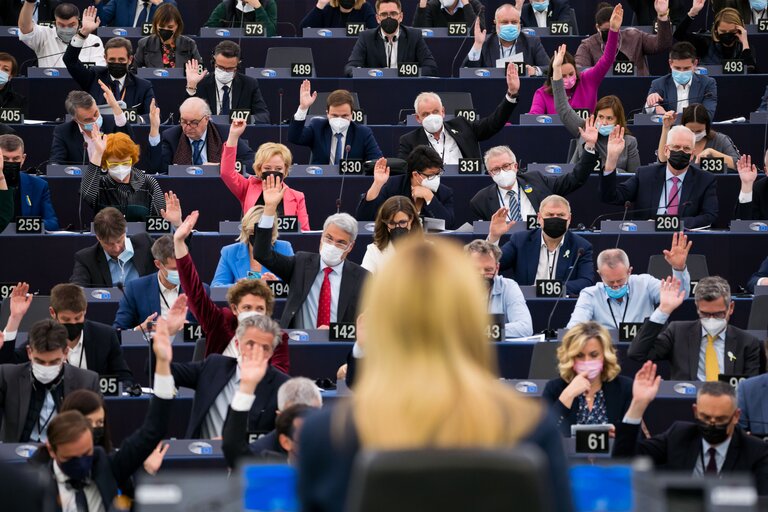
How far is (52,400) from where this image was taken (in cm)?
627

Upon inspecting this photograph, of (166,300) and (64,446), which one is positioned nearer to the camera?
(64,446)

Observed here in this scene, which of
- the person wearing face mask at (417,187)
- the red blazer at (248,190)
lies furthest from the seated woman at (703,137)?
the red blazer at (248,190)

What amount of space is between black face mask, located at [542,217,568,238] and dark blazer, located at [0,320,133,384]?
8.07 ft

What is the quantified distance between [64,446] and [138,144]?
176 inches

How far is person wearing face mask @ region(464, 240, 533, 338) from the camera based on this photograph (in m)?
7.30

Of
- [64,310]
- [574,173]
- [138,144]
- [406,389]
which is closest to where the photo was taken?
[406,389]

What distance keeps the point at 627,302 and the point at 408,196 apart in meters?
1.58

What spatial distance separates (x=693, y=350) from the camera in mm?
7090

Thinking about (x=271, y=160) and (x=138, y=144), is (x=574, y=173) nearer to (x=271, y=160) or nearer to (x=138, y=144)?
(x=271, y=160)

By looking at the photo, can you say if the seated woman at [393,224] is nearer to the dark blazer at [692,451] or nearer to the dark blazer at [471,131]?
the dark blazer at [471,131]

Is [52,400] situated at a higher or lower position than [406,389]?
lower

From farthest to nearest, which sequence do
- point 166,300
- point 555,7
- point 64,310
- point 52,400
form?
1. point 555,7
2. point 166,300
3. point 64,310
4. point 52,400

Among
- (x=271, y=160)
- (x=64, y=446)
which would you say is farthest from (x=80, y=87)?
(x=64, y=446)

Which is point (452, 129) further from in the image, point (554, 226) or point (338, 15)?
point (338, 15)
